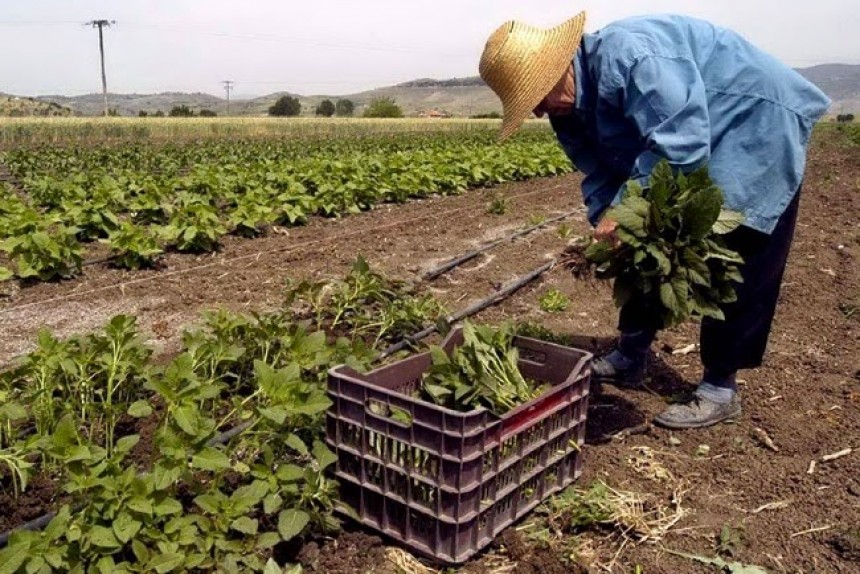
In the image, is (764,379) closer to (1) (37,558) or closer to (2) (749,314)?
(2) (749,314)

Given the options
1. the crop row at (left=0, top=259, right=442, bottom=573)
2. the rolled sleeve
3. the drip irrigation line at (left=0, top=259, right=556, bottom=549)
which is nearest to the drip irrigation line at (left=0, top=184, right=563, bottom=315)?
the drip irrigation line at (left=0, top=259, right=556, bottom=549)

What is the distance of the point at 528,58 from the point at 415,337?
1877mm

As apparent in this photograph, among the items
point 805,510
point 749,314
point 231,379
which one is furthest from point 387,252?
point 805,510

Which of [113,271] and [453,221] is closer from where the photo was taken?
[113,271]

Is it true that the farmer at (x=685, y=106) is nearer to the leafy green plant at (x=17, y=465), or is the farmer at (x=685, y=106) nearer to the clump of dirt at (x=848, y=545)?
the clump of dirt at (x=848, y=545)

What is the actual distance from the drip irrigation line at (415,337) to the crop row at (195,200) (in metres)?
2.97

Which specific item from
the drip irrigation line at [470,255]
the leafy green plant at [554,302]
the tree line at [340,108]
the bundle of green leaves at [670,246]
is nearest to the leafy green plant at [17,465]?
the bundle of green leaves at [670,246]

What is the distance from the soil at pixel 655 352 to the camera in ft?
8.62

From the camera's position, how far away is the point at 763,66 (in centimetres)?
309

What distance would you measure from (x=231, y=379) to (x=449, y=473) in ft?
5.67

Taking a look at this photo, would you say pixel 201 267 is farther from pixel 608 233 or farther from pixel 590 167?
pixel 608 233

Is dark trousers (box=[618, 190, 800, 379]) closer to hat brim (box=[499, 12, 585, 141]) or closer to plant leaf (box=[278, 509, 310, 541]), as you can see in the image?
hat brim (box=[499, 12, 585, 141])

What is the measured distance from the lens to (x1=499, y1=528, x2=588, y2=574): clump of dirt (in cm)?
245

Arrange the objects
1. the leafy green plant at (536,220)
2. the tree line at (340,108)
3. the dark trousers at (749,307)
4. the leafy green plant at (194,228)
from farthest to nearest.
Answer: the tree line at (340,108), the leafy green plant at (536,220), the leafy green plant at (194,228), the dark trousers at (749,307)
